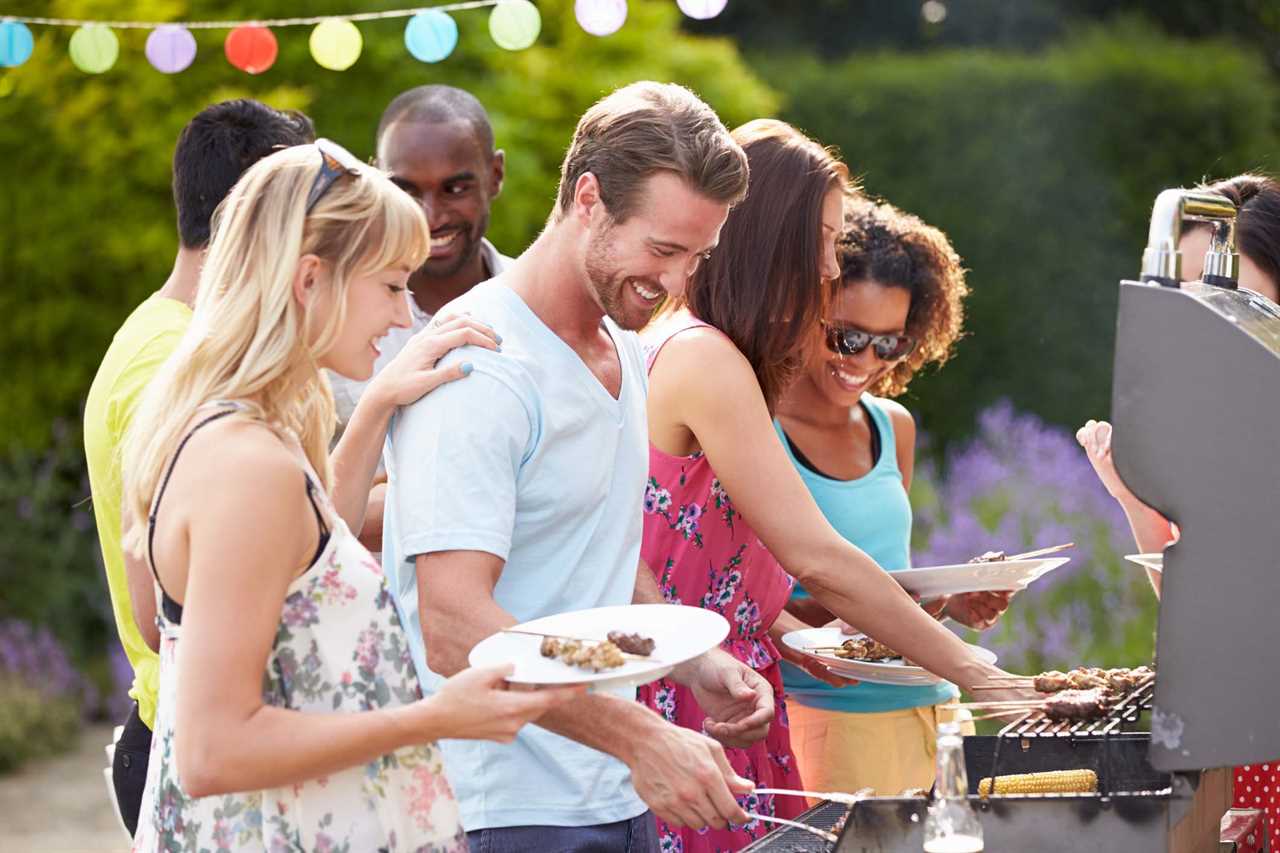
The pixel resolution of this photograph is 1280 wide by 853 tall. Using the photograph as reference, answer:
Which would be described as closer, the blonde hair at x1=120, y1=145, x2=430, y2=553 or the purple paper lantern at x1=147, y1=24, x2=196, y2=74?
the blonde hair at x1=120, y1=145, x2=430, y2=553

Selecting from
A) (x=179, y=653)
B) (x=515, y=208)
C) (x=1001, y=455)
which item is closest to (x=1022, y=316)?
(x=1001, y=455)

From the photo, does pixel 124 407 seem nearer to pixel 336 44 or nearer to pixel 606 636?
pixel 606 636

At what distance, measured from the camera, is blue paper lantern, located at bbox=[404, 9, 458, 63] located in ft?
14.4

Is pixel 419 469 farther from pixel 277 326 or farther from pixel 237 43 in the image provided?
pixel 237 43

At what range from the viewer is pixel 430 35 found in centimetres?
442

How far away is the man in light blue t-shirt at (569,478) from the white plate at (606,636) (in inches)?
3.5

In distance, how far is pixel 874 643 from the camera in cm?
294

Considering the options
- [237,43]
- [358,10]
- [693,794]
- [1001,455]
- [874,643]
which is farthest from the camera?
[1001,455]

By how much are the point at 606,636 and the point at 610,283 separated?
55 cm

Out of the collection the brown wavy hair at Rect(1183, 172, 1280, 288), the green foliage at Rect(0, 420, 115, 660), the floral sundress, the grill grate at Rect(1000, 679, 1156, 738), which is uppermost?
the brown wavy hair at Rect(1183, 172, 1280, 288)

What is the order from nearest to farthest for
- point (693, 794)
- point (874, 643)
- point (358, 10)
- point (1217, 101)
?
point (693, 794) → point (874, 643) → point (358, 10) → point (1217, 101)

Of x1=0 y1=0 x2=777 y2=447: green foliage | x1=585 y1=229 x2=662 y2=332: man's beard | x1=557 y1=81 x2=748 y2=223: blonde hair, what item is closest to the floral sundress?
x1=585 y1=229 x2=662 y2=332: man's beard

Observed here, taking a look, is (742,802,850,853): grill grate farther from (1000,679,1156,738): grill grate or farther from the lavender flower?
the lavender flower

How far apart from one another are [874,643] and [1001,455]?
14.2 feet
